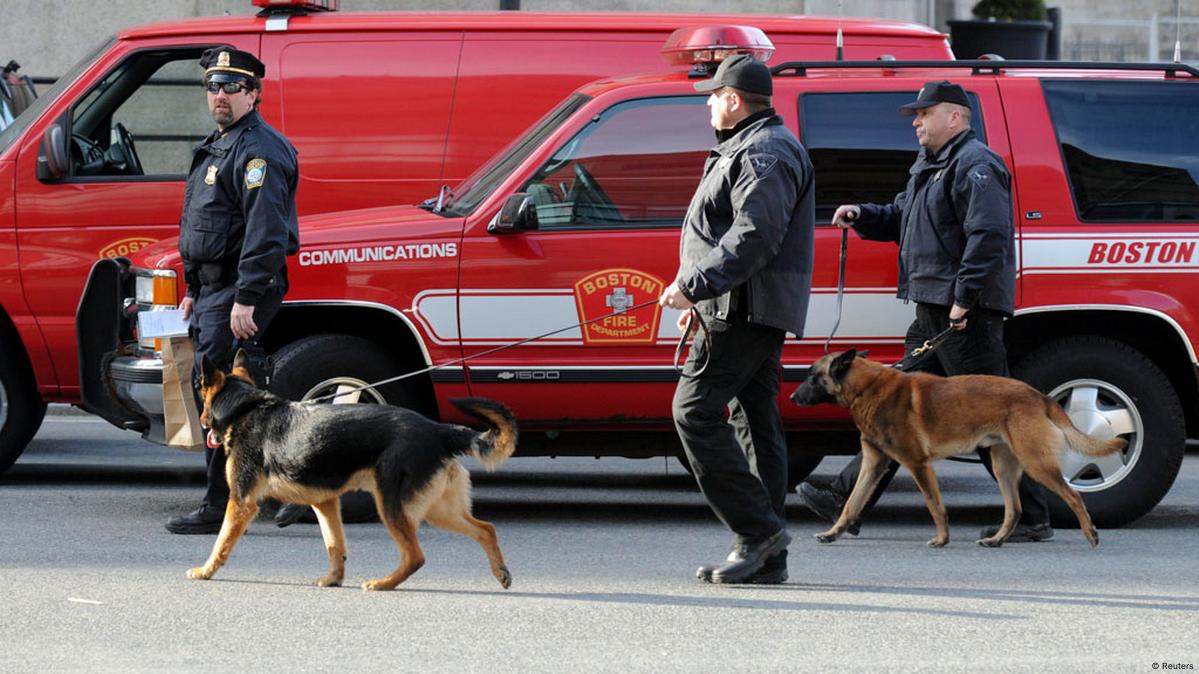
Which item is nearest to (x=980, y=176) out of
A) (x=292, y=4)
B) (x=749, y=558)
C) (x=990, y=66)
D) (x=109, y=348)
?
(x=990, y=66)

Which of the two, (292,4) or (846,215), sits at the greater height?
(292,4)

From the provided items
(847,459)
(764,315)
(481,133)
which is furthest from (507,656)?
(847,459)

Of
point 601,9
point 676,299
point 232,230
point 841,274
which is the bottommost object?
point 841,274

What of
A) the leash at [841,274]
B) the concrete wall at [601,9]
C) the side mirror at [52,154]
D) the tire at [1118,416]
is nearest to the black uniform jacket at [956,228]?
the leash at [841,274]

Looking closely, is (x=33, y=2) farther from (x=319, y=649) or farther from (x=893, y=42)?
(x=319, y=649)

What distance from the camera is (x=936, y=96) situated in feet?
23.1

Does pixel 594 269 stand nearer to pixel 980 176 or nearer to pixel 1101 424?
→ pixel 980 176

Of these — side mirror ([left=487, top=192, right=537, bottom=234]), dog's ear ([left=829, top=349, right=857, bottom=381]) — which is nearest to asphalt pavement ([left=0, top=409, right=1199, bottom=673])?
dog's ear ([left=829, top=349, right=857, bottom=381])

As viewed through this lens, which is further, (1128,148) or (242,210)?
(1128,148)

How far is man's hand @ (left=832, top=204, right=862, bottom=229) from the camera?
7039mm

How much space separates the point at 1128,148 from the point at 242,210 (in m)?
3.71

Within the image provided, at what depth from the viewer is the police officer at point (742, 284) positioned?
19.0 feet

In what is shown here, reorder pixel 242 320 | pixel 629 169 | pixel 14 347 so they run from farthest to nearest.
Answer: pixel 14 347
pixel 629 169
pixel 242 320

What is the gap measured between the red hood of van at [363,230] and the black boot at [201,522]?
1.05 m
